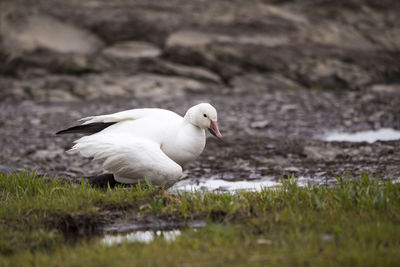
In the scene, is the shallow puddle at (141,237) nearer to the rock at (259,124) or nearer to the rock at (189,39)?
the rock at (259,124)

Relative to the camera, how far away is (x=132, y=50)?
1466cm

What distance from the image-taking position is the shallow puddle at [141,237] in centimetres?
Answer: 415

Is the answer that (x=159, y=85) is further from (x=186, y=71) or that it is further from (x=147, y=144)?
(x=147, y=144)

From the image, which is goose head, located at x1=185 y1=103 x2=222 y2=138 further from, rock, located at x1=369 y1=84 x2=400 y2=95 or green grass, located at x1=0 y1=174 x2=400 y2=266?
rock, located at x1=369 y1=84 x2=400 y2=95

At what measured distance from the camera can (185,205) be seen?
15.6ft

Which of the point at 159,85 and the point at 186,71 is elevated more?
the point at 186,71

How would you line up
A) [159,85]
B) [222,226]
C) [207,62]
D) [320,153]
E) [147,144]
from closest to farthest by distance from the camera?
[222,226] < [147,144] < [320,153] < [159,85] < [207,62]

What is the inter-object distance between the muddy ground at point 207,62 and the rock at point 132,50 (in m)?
0.03

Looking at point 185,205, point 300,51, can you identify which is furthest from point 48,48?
point 185,205

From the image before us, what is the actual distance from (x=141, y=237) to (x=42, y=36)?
11880 mm

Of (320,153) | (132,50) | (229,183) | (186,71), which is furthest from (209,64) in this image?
(229,183)

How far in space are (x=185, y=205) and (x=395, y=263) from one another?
1.96 metres

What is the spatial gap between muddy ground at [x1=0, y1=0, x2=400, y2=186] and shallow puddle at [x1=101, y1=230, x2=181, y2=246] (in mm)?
5440

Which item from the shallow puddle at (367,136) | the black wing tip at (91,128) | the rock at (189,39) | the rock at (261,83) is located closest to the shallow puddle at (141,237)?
the black wing tip at (91,128)
